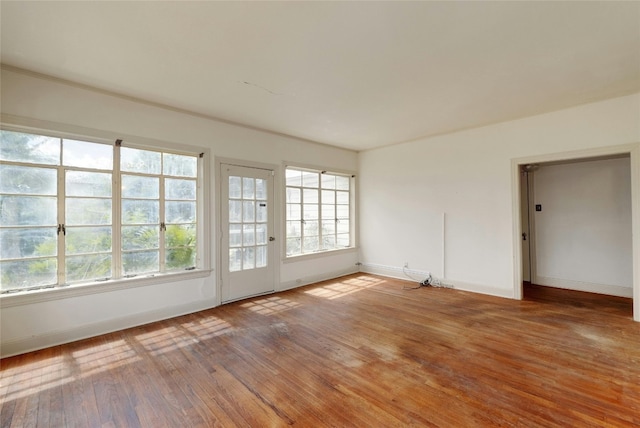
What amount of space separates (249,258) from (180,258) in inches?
41.7

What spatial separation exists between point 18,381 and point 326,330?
280 cm

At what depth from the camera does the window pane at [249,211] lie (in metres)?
4.63

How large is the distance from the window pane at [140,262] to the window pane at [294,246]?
7.30 feet

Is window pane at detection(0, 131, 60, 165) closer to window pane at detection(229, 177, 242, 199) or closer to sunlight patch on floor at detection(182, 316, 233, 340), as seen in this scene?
window pane at detection(229, 177, 242, 199)

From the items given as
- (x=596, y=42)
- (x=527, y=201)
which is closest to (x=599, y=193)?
(x=527, y=201)

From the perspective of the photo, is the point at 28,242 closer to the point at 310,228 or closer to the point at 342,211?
the point at 310,228

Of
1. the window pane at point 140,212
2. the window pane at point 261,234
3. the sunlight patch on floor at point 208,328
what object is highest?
the window pane at point 140,212

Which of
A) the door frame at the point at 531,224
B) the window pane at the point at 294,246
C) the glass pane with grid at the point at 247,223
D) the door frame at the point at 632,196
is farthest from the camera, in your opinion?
the door frame at the point at 531,224

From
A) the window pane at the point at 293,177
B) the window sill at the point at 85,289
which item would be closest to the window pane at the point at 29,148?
the window sill at the point at 85,289

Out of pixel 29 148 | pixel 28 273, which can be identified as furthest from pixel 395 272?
pixel 29 148

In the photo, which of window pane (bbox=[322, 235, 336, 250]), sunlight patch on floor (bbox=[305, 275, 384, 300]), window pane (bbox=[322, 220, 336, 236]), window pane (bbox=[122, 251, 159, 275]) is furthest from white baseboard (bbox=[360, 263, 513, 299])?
window pane (bbox=[122, 251, 159, 275])

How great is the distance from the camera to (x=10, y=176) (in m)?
2.89

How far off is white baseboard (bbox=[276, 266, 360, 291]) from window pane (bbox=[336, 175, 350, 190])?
184 centimetres

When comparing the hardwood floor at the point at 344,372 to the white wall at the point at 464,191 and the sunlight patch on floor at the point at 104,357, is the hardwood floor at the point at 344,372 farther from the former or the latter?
the white wall at the point at 464,191
